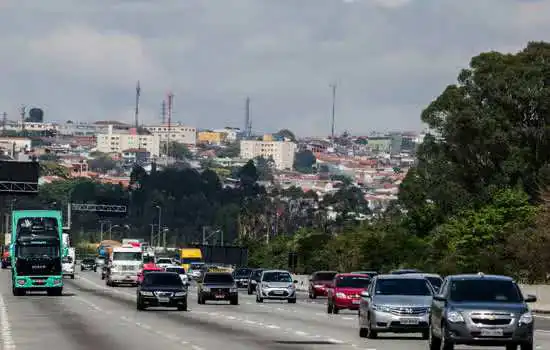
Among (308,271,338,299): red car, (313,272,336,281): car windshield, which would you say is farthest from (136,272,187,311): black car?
(313,272,336,281): car windshield

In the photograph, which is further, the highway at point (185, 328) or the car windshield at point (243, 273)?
the car windshield at point (243, 273)

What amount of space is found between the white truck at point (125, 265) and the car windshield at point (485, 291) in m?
72.4

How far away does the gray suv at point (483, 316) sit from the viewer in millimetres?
30938

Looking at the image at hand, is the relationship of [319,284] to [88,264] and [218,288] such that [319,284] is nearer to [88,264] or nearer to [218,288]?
[218,288]

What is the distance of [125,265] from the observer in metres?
105

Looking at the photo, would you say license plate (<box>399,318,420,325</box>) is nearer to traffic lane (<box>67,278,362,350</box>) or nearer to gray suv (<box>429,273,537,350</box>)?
traffic lane (<box>67,278,362,350</box>)

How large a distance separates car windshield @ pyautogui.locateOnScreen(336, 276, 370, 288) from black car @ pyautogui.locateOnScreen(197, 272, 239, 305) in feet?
27.8

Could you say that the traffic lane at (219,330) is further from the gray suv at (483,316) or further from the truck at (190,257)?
the truck at (190,257)

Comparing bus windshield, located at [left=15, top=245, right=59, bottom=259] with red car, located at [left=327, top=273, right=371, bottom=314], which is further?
bus windshield, located at [left=15, top=245, right=59, bottom=259]

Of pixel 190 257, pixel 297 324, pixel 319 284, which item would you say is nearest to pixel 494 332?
pixel 297 324

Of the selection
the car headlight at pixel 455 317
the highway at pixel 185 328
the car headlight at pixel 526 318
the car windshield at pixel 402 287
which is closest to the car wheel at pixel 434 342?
→ the car headlight at pixel 455 317

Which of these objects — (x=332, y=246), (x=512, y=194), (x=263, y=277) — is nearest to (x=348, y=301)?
(x=263, y=277)

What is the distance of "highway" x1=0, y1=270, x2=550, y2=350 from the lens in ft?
117

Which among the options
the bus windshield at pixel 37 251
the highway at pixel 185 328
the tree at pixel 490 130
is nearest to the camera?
the highway at pixel 185 328
